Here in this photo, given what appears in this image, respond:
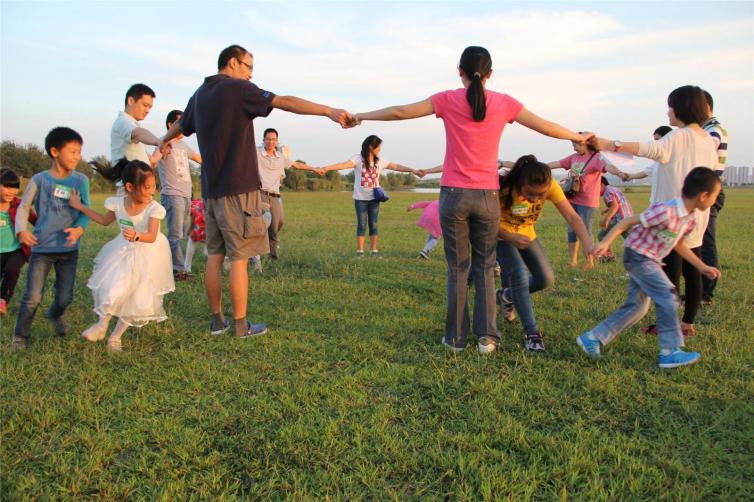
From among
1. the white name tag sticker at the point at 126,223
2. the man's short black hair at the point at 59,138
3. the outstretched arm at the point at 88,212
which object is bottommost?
the white name tag sticker at the point at 126,223

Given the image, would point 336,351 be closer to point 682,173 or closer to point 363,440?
point 363,440

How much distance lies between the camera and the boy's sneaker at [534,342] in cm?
433

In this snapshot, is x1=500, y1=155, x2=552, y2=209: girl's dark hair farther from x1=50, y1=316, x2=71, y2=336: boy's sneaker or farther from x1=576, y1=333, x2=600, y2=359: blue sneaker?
x1=50, y1=316, x2=71, y2=336: boy's sneaker

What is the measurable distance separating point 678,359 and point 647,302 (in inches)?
21.0

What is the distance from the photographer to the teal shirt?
513 cm

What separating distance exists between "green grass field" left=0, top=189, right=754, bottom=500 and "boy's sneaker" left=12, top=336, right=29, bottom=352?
7 centimetres

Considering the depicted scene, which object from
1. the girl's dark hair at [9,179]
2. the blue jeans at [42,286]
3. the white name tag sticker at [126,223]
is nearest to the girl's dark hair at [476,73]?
the white name tag sticker at [126,223]

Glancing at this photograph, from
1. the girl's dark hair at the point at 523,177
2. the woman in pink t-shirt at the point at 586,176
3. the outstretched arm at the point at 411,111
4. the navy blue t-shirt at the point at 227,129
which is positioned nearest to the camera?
the outstretched arm at the point at 411,111

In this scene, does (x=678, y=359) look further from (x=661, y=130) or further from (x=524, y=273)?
(x=661, y=130)

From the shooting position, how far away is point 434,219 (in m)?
8.19

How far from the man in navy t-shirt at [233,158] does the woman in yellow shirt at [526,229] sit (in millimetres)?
1580

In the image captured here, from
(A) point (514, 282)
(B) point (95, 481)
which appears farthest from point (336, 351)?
(B) point (95, 481)

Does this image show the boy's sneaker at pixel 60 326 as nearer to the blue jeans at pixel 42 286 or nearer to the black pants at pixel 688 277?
the blue jeans at pixel 42 286

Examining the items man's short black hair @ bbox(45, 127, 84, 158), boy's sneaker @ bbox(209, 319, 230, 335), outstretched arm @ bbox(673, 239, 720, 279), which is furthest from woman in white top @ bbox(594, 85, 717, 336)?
man's short black hair @ bbox(45, 127, 84, 158)
